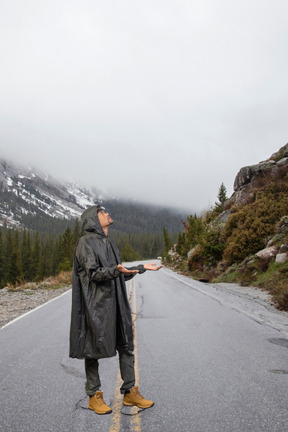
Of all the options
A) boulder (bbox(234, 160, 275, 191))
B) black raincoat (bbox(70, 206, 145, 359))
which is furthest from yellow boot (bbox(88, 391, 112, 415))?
boulder (bbox(234, 160, 275, 191))

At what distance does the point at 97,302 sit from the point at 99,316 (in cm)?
15

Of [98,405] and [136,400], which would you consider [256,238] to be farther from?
[98,405]

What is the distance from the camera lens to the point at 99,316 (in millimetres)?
3373

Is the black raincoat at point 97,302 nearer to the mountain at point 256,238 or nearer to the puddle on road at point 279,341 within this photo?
the puddle on road at point 279,341

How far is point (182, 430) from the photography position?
116 inches

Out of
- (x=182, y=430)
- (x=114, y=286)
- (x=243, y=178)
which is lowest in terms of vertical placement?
(x=182, y=430)

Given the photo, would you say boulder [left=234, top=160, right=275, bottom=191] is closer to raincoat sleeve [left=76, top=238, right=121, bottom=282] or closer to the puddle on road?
the puddle on road

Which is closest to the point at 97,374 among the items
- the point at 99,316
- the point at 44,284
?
the point at 99,316

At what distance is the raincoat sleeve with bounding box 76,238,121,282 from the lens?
3293 mm

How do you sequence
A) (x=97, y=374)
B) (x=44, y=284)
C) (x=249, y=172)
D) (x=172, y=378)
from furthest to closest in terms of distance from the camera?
1. (x=249, y=172)
2. (x=44, y=284)
3. (x=172, y=378)
4. (x=97, y=374)

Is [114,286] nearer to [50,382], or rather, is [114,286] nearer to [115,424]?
[115,424]

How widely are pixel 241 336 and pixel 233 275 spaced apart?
→ 1192 cm

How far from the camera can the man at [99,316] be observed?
333 cm

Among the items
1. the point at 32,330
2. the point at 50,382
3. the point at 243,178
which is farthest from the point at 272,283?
the point at 243,178
